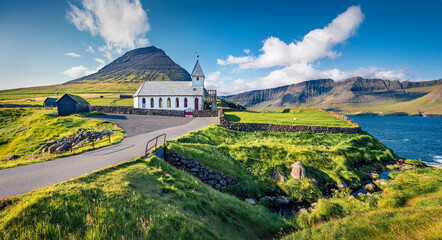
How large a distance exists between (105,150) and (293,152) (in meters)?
19.1

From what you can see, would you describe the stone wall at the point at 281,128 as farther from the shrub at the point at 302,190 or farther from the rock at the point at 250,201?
the rock at the point at 250,201

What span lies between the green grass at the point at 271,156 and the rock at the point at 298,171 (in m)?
A: 0.60

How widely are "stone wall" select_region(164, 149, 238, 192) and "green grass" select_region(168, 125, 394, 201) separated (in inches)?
19.0

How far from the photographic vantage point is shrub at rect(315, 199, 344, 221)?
11.0m

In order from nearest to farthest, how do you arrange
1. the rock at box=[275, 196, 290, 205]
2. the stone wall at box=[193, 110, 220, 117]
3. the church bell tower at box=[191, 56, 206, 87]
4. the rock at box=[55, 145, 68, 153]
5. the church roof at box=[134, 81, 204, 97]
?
1. the rock at box=[275, 196, 290, 205]
2. the rock at box=[55, 145, 68, 153]
3. the stone wall at box=[193, 110, 220, 117]
4. the church roof at box=[134, 81, 204, 97]
5. the church bell tower at box=[191, 56, 206, 87]

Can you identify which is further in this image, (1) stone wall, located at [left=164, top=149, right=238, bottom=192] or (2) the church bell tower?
(2) the church bell tower

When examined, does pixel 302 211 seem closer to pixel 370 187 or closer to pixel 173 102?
pixel 370 187

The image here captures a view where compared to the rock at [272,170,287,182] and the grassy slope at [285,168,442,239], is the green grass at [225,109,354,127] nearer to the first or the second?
the rock at [272,170,287,182]

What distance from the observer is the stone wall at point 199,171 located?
→ 14.2 metres

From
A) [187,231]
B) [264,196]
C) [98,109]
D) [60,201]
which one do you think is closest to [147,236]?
[187,231]

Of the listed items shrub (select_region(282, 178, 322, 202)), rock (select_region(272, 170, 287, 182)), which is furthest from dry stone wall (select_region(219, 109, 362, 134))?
shrub (select_region(282, 178, 322, 202))

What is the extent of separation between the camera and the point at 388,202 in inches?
507

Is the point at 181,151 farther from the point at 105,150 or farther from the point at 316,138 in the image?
the point at 316,138

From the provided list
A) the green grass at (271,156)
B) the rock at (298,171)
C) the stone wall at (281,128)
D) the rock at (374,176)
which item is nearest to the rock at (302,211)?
the green grass at (271,156)
